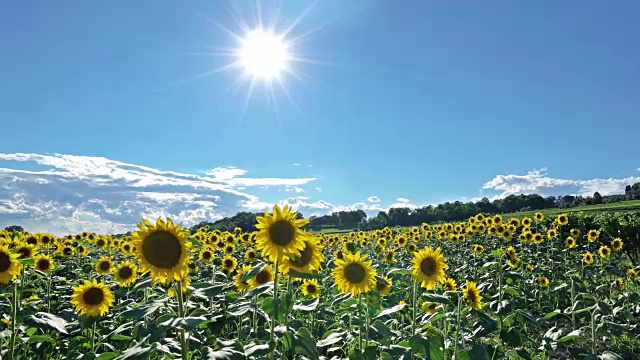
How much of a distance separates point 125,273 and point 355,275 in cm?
508

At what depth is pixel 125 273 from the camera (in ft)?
27.5

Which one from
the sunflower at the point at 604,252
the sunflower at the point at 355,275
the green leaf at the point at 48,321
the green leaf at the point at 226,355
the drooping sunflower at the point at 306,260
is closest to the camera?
the green leaf at the point at 226,355

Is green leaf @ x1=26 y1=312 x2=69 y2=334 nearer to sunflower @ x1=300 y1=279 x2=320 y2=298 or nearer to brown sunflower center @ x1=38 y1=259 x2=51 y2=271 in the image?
sunflower @ x1=300 y1=279 x2=320 y2=298

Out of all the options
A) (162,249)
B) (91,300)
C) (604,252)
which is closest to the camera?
(162,249)

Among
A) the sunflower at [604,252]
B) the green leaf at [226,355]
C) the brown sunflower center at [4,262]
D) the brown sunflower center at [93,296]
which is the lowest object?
the green leaf at [226,355]

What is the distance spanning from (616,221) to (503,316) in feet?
64.3

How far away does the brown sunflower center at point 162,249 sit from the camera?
12.4 ft

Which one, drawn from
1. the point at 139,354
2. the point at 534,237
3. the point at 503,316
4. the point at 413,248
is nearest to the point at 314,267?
the point at 139,354

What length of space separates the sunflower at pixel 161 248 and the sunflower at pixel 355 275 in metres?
2.05

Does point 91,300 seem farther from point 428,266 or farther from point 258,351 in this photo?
point 428,266

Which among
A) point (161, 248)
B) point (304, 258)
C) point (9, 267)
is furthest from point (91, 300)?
point (304, 258)

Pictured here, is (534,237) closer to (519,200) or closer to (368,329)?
(368,329)

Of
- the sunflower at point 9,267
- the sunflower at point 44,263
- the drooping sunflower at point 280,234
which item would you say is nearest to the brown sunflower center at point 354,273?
the drooping sunflower at point 280,234

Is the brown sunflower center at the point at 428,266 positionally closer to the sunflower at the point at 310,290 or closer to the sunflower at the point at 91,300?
the sunflower at the point at 310,290
